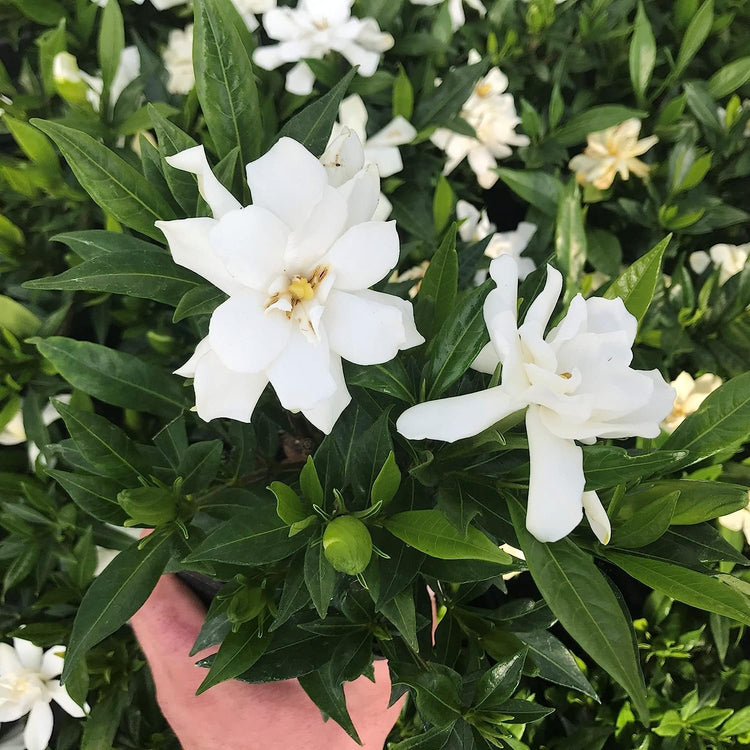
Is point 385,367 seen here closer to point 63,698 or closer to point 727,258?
point 63,698

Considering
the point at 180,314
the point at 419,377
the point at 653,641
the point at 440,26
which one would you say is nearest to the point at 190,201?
the point at 180,314

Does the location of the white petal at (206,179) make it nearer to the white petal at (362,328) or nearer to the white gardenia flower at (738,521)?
the white petal at (362,328)

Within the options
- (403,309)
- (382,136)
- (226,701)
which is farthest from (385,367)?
(382,136)

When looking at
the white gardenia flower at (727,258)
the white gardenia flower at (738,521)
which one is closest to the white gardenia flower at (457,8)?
the white gardenia flower at (727,258)

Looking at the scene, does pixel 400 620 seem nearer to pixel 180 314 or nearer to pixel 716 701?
pixel 180 314


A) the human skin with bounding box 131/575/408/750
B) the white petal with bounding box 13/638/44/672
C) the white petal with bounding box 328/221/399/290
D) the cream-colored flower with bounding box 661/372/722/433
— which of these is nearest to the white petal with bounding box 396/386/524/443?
the white petal with bounding box 328/221/399/290

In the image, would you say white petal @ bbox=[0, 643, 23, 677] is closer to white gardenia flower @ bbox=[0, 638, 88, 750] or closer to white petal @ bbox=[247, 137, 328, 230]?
white gardenia flower @ bbox=[0, 638, 88, 750]
